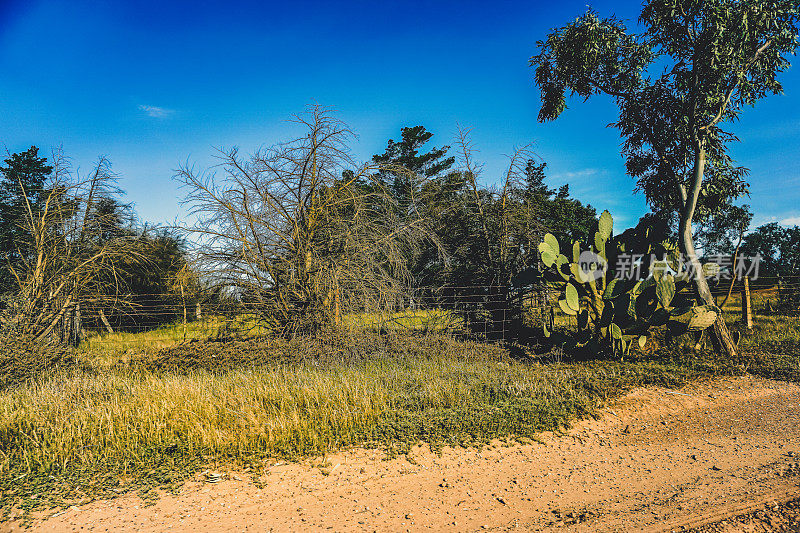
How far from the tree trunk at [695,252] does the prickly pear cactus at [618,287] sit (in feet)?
0.87

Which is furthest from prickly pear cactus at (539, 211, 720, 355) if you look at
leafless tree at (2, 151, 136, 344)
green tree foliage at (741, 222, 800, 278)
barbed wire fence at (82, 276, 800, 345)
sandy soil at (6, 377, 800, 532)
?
green tree foliage at (741, 222, 800, 278)

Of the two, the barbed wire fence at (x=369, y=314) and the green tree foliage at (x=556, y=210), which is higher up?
the green tree foliage at (x=556, y=210)

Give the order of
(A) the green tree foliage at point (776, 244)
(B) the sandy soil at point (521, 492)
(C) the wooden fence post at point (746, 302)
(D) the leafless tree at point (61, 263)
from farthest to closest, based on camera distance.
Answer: (A) the green tree foliage at point (776, 244) < (C) the wooden fence post at point (746, 302) < (D) the leafless tree at point (61, 263) < (B) the sandy soil at point (521, 492)

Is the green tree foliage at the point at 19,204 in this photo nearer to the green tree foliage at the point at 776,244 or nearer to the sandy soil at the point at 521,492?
the sandy soil at the point at 521,492

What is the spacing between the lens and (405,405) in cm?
529

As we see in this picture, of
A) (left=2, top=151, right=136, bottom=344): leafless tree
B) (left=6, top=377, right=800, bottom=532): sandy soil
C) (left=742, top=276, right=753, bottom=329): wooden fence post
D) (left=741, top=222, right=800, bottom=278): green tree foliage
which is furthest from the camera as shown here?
(left=741, top=222, right=800, bottom=278): green tree foliage

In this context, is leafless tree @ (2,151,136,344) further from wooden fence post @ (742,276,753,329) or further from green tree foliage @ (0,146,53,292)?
wooden fence post @ (742,276,753,329)

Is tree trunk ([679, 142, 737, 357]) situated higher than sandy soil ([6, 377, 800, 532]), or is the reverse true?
tree trunk ([679, 142, 737, 357])

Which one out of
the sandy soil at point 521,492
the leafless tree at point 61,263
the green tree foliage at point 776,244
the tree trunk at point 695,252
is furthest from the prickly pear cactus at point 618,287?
the green tree foliage at point 776,244

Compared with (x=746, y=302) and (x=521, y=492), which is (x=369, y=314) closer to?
(x=521, y=492)

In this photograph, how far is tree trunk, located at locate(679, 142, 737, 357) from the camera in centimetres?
823

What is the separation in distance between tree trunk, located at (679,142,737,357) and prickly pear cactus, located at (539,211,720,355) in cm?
27

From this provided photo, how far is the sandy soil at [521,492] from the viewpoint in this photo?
3201 millimetres

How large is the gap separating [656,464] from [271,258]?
6.88 m
